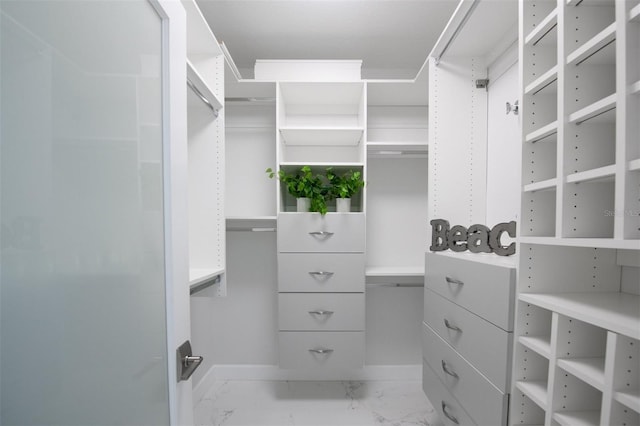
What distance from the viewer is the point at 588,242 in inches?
27.1

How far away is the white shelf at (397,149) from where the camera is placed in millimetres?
1913

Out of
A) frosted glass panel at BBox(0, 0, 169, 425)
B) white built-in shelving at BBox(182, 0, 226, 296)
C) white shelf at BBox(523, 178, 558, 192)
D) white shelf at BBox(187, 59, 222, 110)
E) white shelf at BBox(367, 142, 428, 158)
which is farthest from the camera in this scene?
white shelf at BBox(367, 142, 428, 158)

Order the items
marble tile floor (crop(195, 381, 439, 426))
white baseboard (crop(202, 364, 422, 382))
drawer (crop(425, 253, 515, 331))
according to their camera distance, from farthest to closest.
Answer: white baseboard (crop(202, 364, 422, 382)) < marble tile floor (crop(195, 381, 439, 426)) < drawer (crop(425, 253, 515, 331))

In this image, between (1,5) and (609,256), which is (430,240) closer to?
(609,256)

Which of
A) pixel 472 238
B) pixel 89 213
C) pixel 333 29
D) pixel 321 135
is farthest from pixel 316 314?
pixel 333 29

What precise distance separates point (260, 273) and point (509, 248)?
1.69m

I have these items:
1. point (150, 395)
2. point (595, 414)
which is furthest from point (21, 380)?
point (595, 414)

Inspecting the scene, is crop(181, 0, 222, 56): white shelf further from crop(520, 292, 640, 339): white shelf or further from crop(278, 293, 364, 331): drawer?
crop(520, 292, 640, 339): white shelf

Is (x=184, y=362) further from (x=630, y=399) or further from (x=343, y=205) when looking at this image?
(x=343, y=205)

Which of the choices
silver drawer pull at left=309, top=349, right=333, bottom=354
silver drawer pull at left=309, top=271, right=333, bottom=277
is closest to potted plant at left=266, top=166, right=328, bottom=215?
silver drawer pull at left=309, top=271, right=333, bottom=277

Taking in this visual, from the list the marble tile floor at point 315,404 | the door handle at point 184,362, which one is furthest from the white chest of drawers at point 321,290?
the door handle at point 184,362

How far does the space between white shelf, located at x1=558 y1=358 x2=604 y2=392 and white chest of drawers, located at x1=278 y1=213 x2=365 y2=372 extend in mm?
1150

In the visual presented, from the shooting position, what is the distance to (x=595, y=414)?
743 mm

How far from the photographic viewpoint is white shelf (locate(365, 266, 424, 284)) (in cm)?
191
